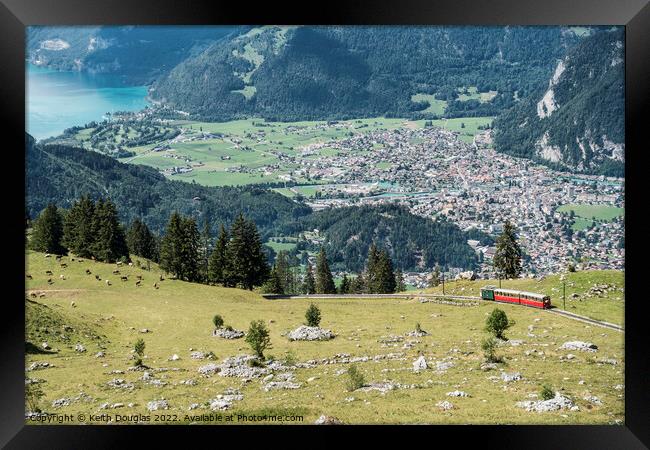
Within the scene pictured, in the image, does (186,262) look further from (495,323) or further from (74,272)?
(495,323)

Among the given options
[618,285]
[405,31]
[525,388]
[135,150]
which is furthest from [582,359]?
[405,31]

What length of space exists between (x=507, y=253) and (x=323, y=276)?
25.4 feet

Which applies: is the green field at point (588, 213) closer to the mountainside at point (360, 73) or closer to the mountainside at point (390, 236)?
the mountainside at point (390, 236)

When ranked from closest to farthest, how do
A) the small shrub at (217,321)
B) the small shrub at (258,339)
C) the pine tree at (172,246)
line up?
the small shrub at (258,339) < the small shrub at (217,321) < the pine tree at (172,246)

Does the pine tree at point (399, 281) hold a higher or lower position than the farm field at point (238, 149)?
lower

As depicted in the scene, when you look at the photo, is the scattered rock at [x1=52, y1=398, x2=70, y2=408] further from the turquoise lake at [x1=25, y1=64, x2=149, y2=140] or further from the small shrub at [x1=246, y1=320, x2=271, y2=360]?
the turquoise lake at [x1=25, y1=64, x2=149, y2=140]

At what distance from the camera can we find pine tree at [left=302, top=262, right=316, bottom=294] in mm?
24584

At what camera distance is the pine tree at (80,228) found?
2343cm

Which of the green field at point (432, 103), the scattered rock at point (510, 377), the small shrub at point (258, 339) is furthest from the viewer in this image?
the green field at point (432, 103)

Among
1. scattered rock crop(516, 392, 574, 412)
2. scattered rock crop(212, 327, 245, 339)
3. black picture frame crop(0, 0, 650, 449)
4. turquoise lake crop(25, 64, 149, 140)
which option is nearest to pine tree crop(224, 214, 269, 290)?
scattered rock crop(212, 327, 245, 339)

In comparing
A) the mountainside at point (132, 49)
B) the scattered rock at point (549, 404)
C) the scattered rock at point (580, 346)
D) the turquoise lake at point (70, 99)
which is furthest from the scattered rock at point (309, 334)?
the mountainside at point (132, 49)

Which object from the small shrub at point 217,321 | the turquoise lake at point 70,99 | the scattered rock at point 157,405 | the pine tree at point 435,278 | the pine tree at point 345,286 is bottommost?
the scattered rock at point 157,405

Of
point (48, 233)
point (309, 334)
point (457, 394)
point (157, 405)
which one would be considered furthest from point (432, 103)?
point (157, 405)
